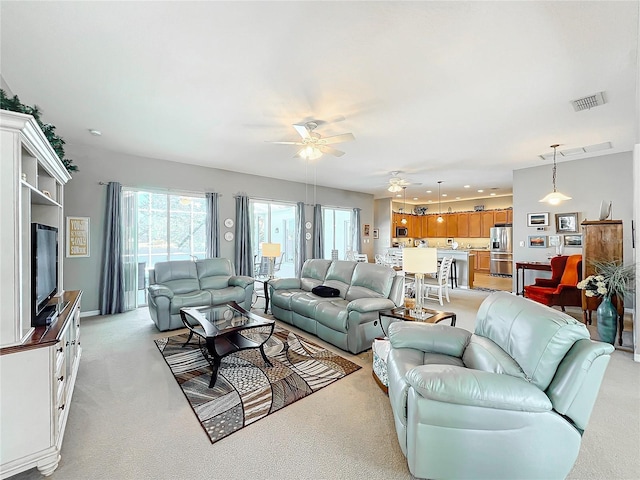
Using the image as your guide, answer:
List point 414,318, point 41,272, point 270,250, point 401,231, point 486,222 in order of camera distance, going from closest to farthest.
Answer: point 41,272
point 414,318
point 270,250
point 486,222
point 401,231

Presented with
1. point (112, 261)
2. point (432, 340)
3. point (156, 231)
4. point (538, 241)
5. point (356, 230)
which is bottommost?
point (432, 340)

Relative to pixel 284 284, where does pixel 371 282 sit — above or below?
above

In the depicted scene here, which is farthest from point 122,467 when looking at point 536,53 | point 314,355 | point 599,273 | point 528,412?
point 599,273

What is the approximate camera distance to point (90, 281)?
15.9 ft

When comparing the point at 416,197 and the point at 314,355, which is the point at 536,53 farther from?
the point at 416,197

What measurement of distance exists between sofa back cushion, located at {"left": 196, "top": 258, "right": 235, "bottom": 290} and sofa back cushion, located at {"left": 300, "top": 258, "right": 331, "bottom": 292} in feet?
4.52

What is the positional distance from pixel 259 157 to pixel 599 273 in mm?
5610

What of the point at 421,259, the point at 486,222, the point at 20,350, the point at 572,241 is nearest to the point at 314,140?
the point at 421,259

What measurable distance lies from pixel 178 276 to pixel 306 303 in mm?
2302

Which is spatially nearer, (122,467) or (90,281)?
(122,467)

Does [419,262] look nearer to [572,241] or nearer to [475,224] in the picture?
[572,241]

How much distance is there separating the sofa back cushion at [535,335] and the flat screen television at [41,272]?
9.78 feet

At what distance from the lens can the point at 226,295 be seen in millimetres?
4484

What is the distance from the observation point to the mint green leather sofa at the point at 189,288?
4055 mm
